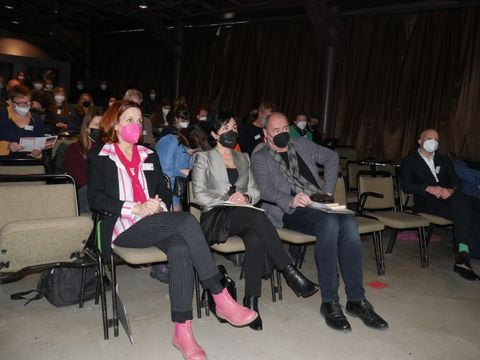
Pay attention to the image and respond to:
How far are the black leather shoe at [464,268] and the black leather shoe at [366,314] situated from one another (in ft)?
4.74

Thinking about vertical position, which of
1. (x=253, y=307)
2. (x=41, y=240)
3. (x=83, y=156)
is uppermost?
(x=83, y=156)

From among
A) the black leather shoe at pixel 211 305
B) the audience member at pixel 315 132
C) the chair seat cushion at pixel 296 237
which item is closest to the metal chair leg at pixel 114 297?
the black leather shoe at pixel 211 305

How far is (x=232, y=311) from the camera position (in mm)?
2537

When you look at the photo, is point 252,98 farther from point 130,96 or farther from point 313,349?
point 313,349

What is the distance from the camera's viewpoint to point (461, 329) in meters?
2.88

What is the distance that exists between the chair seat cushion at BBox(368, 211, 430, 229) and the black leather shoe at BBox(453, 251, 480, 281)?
1.28ft

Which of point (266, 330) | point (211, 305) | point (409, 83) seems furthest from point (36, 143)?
point (409, 83)

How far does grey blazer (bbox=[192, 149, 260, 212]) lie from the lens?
3.07 metres

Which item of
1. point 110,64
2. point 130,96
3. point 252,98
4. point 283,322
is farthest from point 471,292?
point 110,64

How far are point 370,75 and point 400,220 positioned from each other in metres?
5.18

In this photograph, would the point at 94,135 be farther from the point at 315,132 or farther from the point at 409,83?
the point at 409,83

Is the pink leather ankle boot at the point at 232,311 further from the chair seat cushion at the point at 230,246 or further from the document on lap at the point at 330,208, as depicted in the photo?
the document on lap at the point at 330,208

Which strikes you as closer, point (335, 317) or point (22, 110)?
point (335, 317)

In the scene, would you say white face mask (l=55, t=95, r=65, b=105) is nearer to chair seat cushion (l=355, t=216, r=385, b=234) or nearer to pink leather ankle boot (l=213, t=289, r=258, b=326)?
chair seat cushion (l=355, t=216, r=385, b=234)
